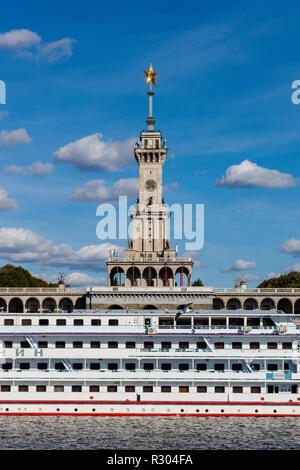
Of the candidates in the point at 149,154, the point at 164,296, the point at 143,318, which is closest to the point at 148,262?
the point at 164,296

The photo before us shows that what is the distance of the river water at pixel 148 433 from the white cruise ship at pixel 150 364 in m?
1.09

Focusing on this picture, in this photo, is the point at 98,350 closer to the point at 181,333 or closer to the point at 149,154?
the point at 181,333

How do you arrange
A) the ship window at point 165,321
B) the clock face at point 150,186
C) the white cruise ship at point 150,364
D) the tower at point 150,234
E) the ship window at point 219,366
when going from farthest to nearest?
1. the clock face at point 150,186
2. the tower at point 150,234
3. the ship window at point 165,321
4. the ship window at point 219,366
5. the white cruise ship at point 150,364

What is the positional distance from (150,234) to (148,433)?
75.5m

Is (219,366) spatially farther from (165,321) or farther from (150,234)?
(150,234)

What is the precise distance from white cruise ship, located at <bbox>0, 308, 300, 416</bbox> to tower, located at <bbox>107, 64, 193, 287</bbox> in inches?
2137

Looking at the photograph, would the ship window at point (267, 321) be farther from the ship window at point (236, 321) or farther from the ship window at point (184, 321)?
the ship window at point (184, 321)

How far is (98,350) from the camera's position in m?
44.8

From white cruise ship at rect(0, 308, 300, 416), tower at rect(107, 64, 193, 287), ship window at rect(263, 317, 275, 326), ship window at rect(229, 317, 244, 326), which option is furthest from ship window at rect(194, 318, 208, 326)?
tower at rect(107, 64, 193, 287)

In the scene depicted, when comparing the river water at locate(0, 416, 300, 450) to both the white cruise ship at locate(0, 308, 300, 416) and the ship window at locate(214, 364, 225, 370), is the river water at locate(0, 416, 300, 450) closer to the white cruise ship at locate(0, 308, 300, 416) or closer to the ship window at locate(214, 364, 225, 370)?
the white cruise ship at locate(0, 308, 300, 416)

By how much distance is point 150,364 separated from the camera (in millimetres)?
45156

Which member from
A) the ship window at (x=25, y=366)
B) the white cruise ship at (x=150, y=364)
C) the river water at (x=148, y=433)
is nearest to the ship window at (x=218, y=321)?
the white cruise ship at (x=150, y=364)

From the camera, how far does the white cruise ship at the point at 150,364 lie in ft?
141

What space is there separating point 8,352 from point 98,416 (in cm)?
863
